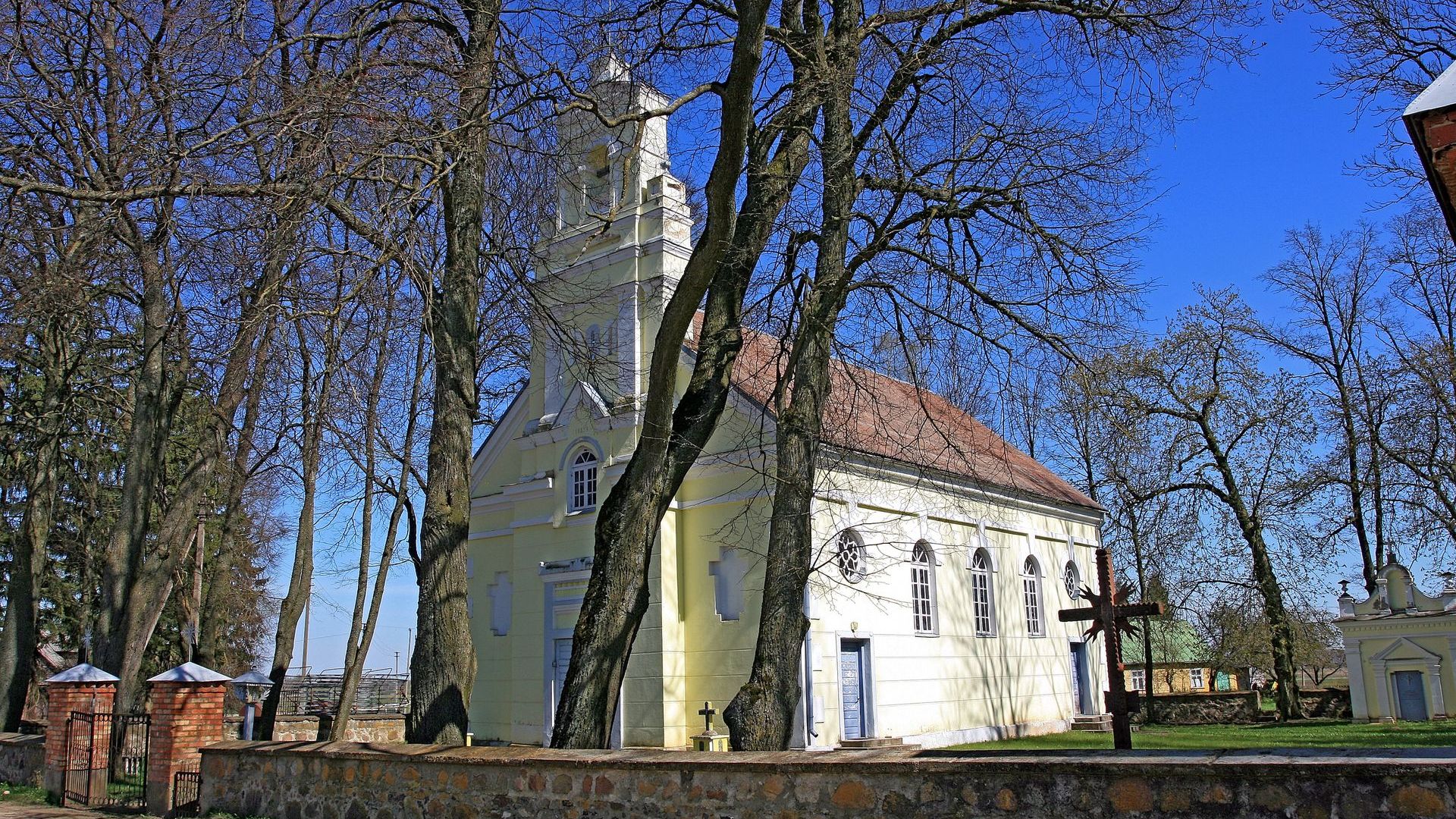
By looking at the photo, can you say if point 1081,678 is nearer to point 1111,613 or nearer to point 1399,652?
point 1399,652

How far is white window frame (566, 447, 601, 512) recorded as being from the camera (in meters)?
22.4

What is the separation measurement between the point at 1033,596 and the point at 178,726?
2013cm

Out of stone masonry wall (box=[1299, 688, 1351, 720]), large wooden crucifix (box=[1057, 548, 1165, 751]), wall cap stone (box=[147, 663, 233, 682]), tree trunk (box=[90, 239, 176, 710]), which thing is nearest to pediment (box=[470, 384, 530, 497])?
tree trunk (box=[90, 239, 176, 710])

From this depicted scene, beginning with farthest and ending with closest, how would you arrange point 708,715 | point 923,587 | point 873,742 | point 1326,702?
point 1326,702 → point 923,587 → point 873,742 → point 708,715

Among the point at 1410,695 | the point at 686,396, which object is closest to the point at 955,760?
the point at 686,396

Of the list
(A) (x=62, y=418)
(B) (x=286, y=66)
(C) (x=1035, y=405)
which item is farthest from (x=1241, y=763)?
(A) (x=62, y=418)

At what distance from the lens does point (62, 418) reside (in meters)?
17.6

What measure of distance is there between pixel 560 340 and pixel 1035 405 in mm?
5113

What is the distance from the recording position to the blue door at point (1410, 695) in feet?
81.7

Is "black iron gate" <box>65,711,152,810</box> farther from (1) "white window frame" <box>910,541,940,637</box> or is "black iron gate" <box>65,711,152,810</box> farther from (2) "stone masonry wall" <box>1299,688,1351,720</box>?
(2) "stone masonry wall" <box>1299,688,1351,720</box>

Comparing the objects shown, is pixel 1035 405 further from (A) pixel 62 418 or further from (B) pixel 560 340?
(A) pixel 62 418

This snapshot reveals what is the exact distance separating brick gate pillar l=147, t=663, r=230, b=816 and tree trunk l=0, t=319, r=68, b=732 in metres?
7.68

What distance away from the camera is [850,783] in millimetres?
6469

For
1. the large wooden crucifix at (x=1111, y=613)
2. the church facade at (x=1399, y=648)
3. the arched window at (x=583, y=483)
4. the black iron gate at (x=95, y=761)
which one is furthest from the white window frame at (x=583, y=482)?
the church facade at (x=1399, y=648)
